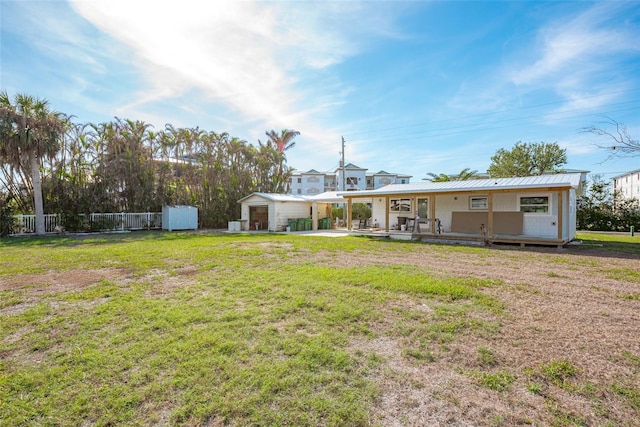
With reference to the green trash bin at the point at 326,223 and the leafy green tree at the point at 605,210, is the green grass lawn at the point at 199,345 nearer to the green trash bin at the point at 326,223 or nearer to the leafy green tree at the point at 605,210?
the green trash bin at the point at 326,223

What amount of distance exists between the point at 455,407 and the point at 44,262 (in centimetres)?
1025

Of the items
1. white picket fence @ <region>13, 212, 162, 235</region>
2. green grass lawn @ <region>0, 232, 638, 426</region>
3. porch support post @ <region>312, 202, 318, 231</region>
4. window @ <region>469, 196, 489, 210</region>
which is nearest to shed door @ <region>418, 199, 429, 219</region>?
window @ <region>469, 196, 489, 210</region>

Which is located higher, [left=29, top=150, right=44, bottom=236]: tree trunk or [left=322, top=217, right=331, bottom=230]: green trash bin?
[left=29, top=150, right=44, bottom=236]: tree trunk

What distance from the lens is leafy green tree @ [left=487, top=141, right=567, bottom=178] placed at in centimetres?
2697

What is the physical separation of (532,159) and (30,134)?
3630 centimetres

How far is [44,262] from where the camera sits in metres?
8.13

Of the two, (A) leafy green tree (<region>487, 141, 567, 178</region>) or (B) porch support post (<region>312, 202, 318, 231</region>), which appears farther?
(A) leafy green tree (<region>487, 141, 567, 178</region>)

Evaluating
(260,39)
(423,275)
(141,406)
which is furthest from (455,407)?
(260,39)

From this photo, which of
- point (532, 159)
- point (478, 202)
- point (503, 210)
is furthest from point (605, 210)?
point (478, 202)

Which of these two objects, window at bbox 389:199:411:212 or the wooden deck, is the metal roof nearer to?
the wooden deck

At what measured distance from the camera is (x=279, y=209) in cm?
1909

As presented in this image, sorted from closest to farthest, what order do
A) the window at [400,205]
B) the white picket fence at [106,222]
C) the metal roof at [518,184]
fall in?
1. the metal roof at [518,184]
2. the white picket fence at [106,222]
3. the window at [400,205]

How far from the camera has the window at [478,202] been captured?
14727 millimetres

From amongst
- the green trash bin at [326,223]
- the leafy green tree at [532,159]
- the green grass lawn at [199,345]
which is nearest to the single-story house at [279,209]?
the green trash bin at [326,223]
